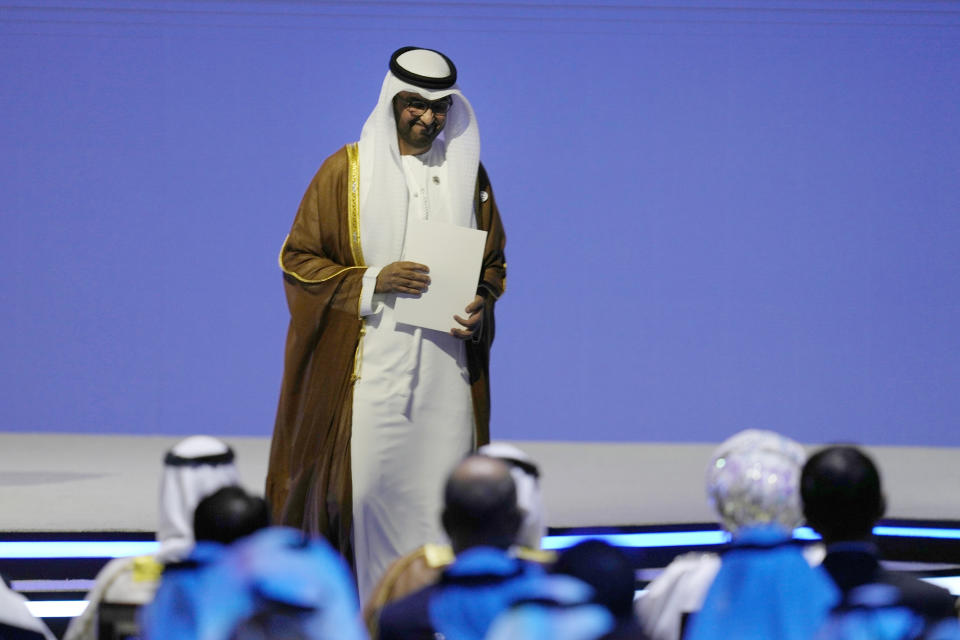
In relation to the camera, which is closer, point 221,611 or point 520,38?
point 221,611

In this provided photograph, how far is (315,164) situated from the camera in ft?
22.6

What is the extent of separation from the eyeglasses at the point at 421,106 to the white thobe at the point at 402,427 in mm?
193

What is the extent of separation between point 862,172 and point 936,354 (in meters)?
1.06

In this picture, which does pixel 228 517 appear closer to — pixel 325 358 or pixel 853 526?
Result: pixel 853 526

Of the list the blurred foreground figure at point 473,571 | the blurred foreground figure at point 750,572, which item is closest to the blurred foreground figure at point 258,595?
the blurred foreground figure at point 473,571

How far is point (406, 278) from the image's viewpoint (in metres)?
3.43

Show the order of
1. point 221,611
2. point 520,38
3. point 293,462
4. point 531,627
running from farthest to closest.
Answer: point 520,38, point 293,462, point 221,611, point 531,627

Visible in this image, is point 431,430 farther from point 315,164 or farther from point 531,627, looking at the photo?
point 315,164

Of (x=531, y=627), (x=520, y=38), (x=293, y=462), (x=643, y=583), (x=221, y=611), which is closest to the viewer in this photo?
(x=531, y=627)

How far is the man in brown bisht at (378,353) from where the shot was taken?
3473 mm

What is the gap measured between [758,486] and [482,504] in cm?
46

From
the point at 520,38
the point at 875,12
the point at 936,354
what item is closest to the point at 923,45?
the point at 875,12

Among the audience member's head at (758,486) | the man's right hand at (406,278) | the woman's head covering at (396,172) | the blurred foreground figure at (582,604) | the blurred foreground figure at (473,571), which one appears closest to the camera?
the blurred foreground figure at (582,604)

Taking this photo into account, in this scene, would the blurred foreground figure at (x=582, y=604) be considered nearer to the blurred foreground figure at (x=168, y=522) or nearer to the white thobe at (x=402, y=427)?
the blurred foreground figure at (x=168, y=522)
